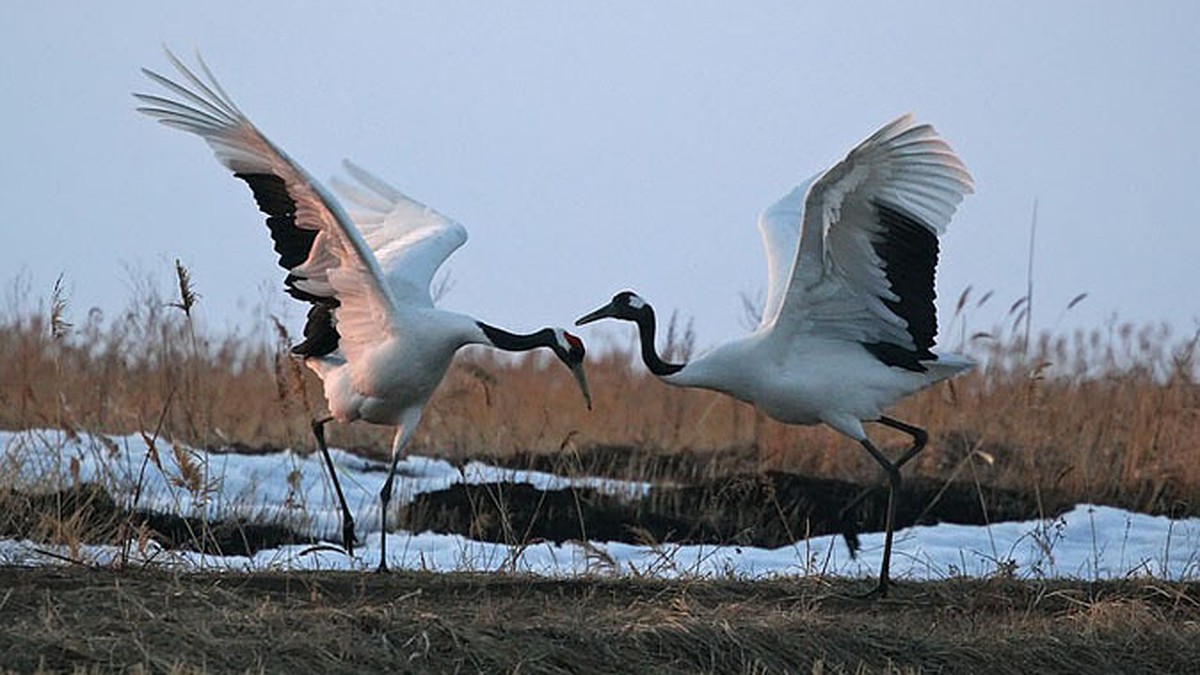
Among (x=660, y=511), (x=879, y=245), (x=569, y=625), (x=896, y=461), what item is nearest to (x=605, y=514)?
(x=660, y=511)

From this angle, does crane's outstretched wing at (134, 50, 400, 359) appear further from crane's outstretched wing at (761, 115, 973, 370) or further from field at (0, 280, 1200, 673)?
crane's outstretched wing at (761, 115, 973, 370)

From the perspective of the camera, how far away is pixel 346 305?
28.7 ft

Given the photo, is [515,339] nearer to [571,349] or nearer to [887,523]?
[571,349]

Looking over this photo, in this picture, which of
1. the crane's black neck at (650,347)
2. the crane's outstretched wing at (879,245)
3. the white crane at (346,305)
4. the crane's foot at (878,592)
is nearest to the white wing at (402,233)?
the white crane at (346,305)

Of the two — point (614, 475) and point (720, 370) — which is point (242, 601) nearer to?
point (720, 370)

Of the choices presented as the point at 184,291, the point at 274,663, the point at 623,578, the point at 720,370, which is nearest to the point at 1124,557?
the point at 720,370

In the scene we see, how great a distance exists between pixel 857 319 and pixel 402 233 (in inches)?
118

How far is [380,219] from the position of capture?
10586mm

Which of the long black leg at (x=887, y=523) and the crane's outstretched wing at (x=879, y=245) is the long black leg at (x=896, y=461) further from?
the crane's outstretched wing at (x=879, y=245)

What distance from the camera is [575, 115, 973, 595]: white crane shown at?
7.81 m

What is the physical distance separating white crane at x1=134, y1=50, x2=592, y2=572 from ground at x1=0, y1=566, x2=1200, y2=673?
126cm

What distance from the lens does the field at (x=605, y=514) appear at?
5.44m

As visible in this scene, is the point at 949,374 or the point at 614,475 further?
the point at 614,475

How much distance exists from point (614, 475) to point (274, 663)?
252 inches
